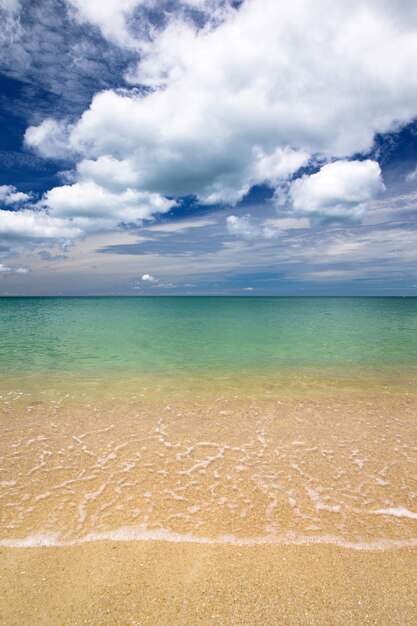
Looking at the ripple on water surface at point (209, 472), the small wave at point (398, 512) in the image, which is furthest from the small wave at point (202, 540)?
the small wave at point (398, 512)

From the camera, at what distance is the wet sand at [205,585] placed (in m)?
4.50

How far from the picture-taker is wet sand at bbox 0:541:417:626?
14.8 feet

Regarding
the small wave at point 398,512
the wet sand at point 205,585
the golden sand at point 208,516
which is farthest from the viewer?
the small wave at point 398,512

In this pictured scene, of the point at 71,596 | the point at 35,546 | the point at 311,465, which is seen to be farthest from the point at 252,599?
the point at 311,465

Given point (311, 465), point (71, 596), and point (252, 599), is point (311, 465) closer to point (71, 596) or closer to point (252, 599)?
point (252, 599)

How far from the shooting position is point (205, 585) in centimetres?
500

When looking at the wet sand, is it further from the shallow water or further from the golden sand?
the shallow water

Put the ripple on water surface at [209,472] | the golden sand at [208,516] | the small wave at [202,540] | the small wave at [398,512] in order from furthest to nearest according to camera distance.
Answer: the small wave at [398,512]
the ripple on water surface at [209,472]
the small wave at [202,540]
the golden sand at [208,516]

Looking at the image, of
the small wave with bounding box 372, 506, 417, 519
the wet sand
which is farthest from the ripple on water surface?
the wet sand

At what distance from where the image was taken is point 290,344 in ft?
98.7

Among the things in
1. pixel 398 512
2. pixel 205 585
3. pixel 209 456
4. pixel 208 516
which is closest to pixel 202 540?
pixel 208 516

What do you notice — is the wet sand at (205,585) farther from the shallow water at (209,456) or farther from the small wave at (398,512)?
the small wave at (398,512)

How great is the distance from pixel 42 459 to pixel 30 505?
2.15 m

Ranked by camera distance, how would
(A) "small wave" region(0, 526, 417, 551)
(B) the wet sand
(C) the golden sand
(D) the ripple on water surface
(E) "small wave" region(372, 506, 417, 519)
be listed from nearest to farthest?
1. (B) the wet sand
2. (C) the golden sand
3. (A) "small wave" region(0, 526, 417, 551)
4. (D) the ripple on water surface
5. (E) "small wave" region(372, 506, 417, 519)
